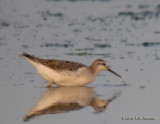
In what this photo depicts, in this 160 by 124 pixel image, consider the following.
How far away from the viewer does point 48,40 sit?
17625mm

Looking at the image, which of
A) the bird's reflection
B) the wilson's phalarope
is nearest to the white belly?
the wilson's phalarope

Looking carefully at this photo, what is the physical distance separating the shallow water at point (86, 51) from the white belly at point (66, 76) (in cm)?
23

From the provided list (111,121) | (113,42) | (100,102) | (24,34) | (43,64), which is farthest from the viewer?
(24,34)

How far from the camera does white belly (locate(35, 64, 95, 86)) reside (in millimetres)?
12406

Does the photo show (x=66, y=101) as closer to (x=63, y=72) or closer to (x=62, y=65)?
(x=63, y=72)

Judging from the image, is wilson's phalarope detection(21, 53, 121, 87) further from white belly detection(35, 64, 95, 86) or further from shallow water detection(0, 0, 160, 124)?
shallow water detection(0, 0, 160, 124)

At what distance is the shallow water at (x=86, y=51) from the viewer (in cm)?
1012

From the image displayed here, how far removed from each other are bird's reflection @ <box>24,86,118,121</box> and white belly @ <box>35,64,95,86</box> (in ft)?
0.45

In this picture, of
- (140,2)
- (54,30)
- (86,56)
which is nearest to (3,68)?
(86,56)

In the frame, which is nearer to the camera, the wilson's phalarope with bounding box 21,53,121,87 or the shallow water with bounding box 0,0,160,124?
the shallow water with bounding box 0,0,160,124

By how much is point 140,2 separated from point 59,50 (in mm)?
11528

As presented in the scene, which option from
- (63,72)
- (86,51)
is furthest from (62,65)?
(86,51)

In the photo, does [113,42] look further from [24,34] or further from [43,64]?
[43,64]

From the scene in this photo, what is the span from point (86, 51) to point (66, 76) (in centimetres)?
364
